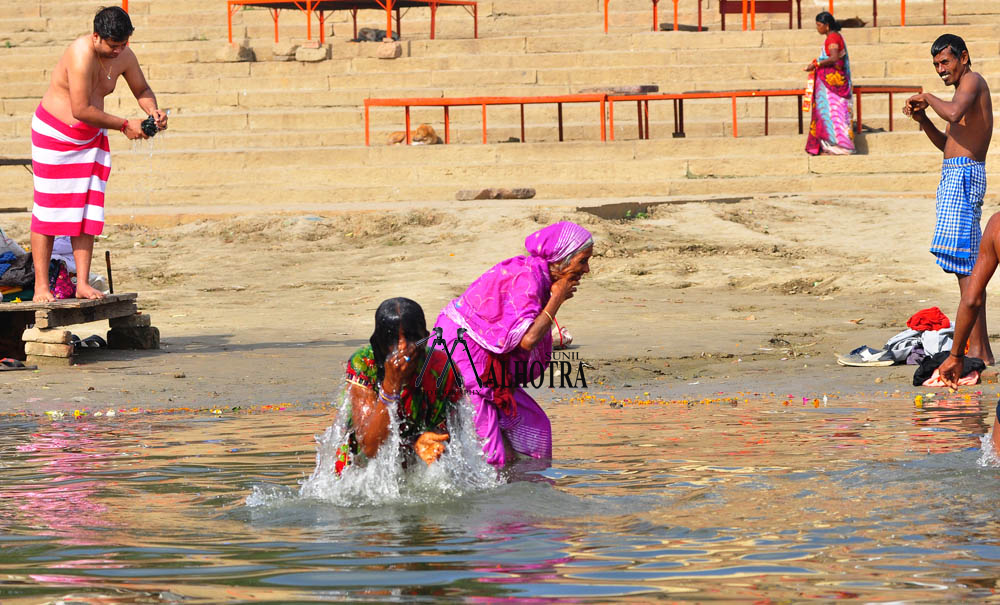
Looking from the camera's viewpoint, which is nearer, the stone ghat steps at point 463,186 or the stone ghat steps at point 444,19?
the stone ghat steps at point 463,186

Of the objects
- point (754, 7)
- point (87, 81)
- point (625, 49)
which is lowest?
point (87, 81)

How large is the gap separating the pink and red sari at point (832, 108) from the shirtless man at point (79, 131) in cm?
1009

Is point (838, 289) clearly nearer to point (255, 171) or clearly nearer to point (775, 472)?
point (775, 472)

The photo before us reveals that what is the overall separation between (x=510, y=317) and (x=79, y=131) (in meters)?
4.62

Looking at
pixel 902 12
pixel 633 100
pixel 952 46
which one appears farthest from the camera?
pixel 902 12

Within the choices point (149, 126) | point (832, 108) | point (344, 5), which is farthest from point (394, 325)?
point (344, 5)

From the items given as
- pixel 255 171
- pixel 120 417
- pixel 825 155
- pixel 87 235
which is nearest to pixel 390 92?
pixel 255 171

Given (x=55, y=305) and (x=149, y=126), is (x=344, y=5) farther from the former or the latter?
(x=149, y=126)

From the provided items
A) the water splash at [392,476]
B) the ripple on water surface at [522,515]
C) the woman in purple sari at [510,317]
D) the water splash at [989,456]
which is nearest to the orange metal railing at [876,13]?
the ripple on water surface at [522,515]

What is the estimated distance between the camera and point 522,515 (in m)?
5.43

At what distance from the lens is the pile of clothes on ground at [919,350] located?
29.1 feet

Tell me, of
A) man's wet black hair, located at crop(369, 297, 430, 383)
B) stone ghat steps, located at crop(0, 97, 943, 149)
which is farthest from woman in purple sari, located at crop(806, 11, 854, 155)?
man's wet black hair, located at crop(369, 297, 430, 383)

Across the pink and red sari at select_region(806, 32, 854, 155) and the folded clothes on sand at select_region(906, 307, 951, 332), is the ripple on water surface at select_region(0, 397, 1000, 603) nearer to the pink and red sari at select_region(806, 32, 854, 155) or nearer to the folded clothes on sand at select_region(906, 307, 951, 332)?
the folded clothes on sand at select_region(906, 307, 951, 332)

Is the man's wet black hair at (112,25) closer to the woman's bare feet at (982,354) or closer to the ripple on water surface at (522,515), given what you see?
the ripple on water surface at (522,515)
